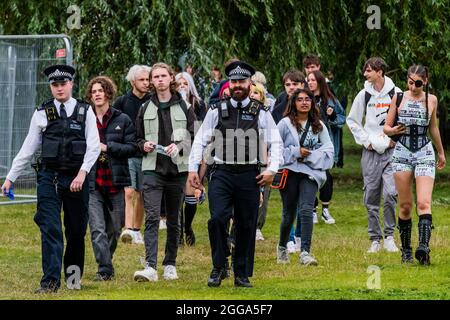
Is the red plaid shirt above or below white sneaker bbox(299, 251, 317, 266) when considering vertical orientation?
above

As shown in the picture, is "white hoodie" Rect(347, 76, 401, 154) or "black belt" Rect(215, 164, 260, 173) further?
"white hoodie" Rect(347, 76, 401, 154)

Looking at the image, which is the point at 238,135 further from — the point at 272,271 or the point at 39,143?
the point at 272,271

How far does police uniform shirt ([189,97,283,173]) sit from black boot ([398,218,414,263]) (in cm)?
217

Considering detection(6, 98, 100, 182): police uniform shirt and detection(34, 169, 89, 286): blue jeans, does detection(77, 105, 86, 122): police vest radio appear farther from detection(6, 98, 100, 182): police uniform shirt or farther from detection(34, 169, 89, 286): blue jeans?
detection(34, 169, 89, 286): blue jeans

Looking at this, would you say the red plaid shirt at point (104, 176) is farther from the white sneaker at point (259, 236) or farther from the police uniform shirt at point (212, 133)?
the white sneaker at point (259, 236)

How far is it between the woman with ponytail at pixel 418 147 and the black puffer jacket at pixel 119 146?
8.74 feet

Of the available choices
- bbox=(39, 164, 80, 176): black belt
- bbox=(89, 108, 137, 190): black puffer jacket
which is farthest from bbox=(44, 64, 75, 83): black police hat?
bbox=(89, 108, 137, 190): black puffer jacket

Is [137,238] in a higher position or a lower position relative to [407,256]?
lower

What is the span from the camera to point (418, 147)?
13.0m

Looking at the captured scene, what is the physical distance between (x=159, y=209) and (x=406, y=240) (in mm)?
2689

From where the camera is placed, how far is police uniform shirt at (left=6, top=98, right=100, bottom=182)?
11.7 meters

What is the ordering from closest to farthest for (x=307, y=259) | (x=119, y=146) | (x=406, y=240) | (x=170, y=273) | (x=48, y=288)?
(x=48, y=288) < (x=170, y=273) < (x=119, y=146) < (x=406, y=240) < (x=307, y=259)

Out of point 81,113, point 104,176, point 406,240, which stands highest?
point 81,113

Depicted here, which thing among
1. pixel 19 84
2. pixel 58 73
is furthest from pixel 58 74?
pixel 19 84
